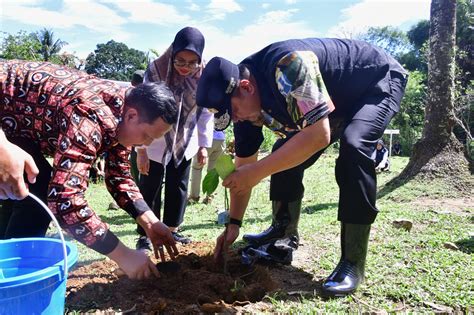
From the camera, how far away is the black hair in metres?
2.16

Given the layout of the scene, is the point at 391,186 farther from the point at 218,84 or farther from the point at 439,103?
the point at 218,84

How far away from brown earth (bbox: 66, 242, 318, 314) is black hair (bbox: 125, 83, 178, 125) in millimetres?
925

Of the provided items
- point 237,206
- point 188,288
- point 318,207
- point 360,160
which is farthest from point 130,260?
point 318,207

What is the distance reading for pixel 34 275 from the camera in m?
1.40

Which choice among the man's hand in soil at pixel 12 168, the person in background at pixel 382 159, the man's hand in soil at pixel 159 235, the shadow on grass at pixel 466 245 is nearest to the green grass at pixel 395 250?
the shadow on grass at pixel 466 245

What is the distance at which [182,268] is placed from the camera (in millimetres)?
2715

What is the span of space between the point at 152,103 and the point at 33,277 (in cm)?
102

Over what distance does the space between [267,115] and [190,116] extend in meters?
1.36

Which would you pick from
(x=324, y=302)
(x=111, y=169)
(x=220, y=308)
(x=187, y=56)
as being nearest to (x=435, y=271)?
(x=324, y=302)

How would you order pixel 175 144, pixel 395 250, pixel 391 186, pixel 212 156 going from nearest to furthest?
pixel 395 250 → pixel 175 144 → pixel 391 186 → pixel 212 156

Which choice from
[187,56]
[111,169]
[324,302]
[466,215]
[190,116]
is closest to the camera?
[324,302]

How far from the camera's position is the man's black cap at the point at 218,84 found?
2.19 m

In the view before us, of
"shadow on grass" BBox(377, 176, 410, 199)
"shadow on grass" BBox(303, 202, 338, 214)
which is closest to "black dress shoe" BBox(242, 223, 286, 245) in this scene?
"shadow on grass" BBox(303, 202, 338, 214)

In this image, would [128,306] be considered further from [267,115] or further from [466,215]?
[466,215]
